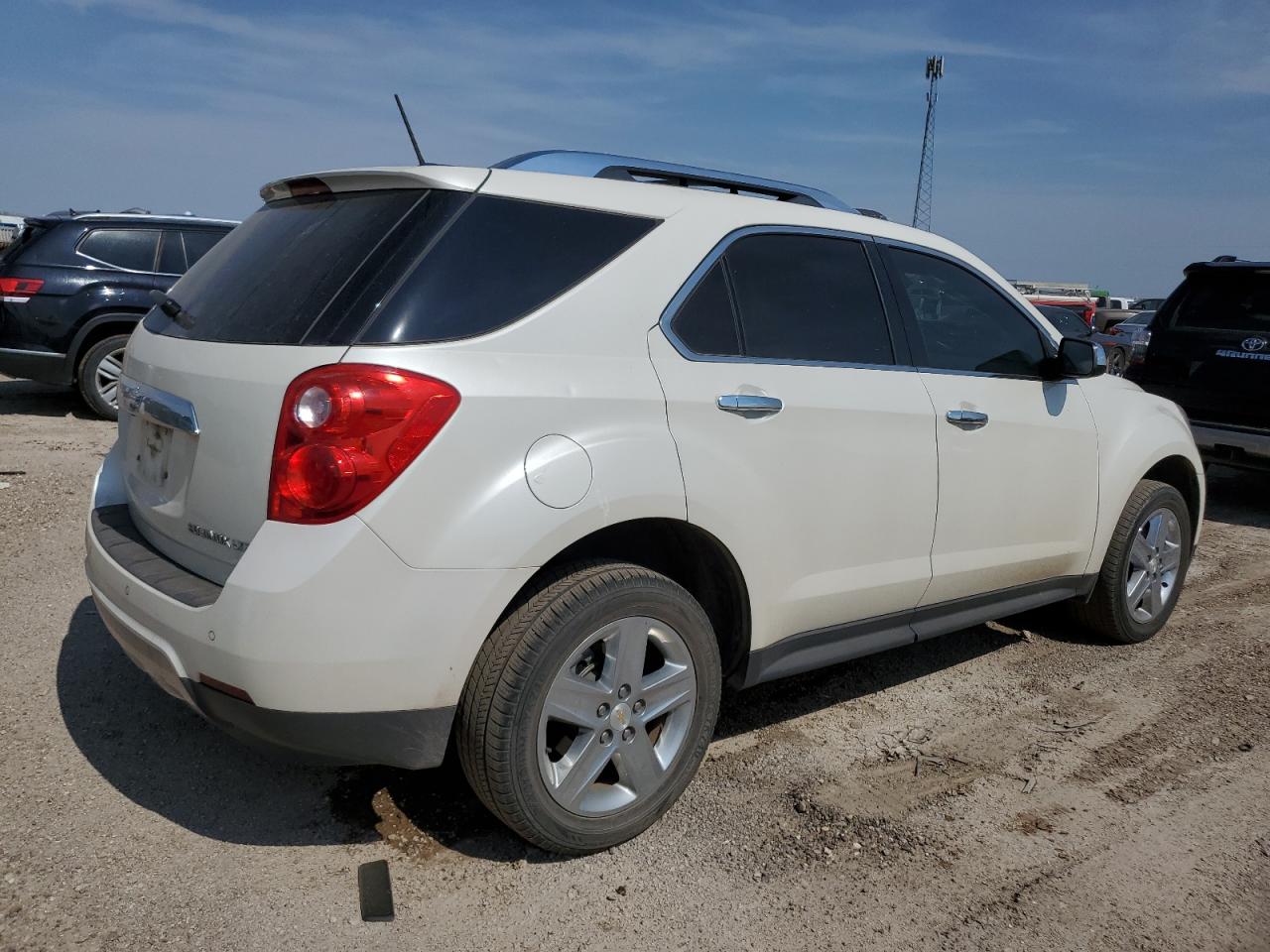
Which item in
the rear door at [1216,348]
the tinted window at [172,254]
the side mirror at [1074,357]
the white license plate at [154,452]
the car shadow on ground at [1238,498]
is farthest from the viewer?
the tinted window at [172,254]

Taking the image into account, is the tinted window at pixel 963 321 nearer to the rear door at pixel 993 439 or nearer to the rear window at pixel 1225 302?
the rear door at pixel 993 439

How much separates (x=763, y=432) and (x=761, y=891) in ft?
Answer: 4.11

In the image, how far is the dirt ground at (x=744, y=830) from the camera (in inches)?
102

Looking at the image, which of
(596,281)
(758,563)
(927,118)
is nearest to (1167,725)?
A: (758,563)

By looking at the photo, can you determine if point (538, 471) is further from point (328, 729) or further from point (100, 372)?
point (100, 372)

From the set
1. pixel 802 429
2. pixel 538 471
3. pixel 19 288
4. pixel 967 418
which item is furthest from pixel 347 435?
pixel 19 288

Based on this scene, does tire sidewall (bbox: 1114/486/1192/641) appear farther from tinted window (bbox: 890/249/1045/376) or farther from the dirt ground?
tinted window (bbox: 890/249/1045/376)

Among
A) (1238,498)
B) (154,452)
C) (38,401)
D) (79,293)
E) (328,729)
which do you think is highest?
(154,452)

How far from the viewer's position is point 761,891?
9.02ft

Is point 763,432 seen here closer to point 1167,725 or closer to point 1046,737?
point 1046,737

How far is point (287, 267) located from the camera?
2814mm

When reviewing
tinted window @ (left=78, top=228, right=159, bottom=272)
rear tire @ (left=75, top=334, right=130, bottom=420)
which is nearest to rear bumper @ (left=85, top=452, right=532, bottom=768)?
rear tire @ (left=75, top=334, right=130, bottom=420)

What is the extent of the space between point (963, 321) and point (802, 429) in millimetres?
1180

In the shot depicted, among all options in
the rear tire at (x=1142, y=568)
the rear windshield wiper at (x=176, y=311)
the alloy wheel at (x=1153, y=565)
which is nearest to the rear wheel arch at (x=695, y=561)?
the rear windshield wiper at (x=176, y=311)
